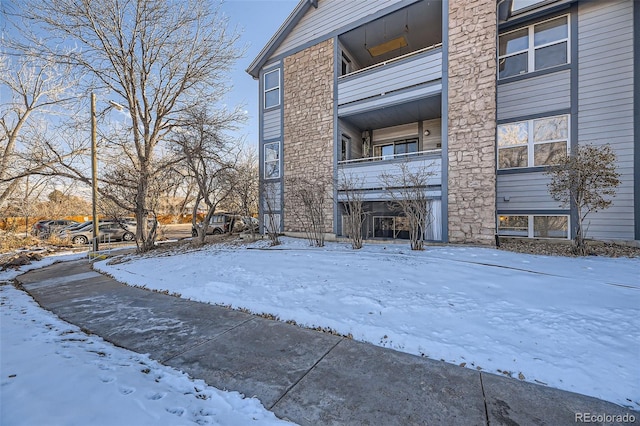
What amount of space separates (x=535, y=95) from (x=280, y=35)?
9959 mm

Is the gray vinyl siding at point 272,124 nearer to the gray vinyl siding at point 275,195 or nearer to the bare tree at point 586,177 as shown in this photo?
the gray vinyl siding at point 275,195

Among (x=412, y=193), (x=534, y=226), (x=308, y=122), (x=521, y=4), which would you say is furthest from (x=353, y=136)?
(x=534, y=226)

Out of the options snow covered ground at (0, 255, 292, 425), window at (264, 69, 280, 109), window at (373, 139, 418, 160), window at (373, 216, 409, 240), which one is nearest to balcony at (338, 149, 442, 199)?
window at (373, 216, 409, 240)

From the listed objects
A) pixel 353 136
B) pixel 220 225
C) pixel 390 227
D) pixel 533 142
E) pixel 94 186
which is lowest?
pixel 220 225

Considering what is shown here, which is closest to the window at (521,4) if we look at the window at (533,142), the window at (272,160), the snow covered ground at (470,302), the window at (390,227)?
the window at (533,142)

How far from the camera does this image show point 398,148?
448 inches

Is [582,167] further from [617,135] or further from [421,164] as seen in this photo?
[421,164]

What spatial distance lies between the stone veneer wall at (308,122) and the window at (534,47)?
6114mm

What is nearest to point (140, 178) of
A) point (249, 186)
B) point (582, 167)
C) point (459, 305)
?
point (249, 186)

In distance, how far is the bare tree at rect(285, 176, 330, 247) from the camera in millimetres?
8664

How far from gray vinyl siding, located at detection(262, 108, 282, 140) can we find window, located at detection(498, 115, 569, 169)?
8.58 metres

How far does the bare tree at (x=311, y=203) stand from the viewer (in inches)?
341

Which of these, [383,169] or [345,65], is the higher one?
[345,65]

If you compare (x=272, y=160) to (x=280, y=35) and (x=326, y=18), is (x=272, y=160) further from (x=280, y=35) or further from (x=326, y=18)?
(x=326, y=18)
